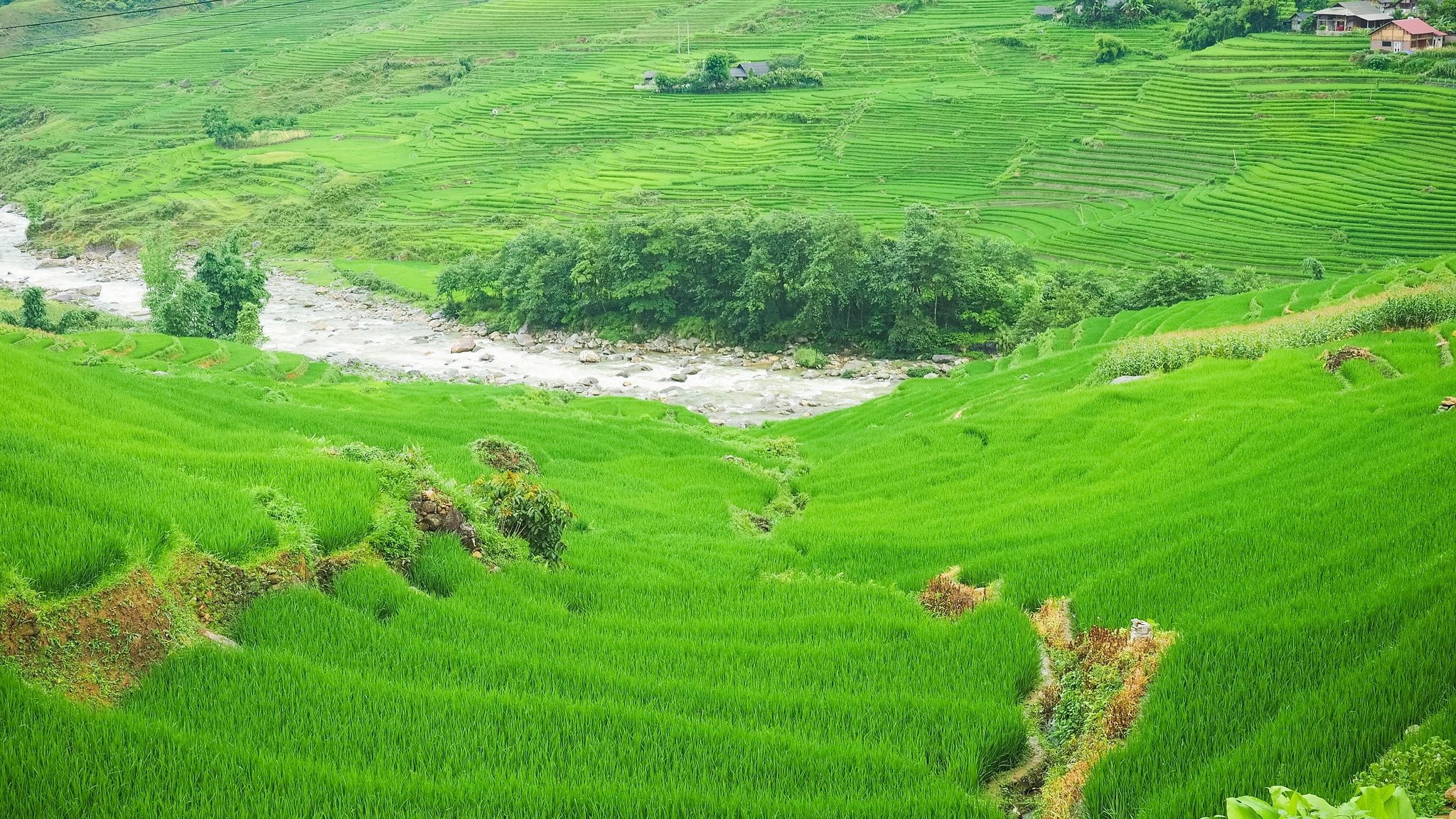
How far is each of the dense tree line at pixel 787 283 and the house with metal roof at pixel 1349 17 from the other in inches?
1730

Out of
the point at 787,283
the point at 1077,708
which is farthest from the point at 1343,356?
the point at 787,283

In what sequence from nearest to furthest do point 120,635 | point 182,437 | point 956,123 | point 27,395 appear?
1. point 120,635
2. point 27,395
3. point 182,437
4. point 956,123

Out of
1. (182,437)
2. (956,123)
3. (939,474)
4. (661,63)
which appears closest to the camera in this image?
(182,437)

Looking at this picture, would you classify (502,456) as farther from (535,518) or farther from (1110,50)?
(1110,50)

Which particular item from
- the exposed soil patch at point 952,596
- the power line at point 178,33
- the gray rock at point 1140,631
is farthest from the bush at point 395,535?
the power line at point 178,33

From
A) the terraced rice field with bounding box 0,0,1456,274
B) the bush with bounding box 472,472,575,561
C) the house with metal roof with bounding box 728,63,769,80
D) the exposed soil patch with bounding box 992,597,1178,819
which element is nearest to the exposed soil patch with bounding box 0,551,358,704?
the bush with bounding box 472,472,575,561

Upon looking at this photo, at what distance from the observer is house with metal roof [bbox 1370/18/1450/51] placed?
70.2 metres

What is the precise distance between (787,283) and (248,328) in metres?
25.6

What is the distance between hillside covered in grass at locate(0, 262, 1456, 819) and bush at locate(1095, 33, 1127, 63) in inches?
3399

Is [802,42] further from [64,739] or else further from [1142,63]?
[64,739]

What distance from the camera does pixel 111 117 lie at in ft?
367

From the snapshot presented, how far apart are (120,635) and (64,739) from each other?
1030mm

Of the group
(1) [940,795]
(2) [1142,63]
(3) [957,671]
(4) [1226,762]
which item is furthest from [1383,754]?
(2) [1142,63]

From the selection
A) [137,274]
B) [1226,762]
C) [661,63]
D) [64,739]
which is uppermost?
[661,63]
